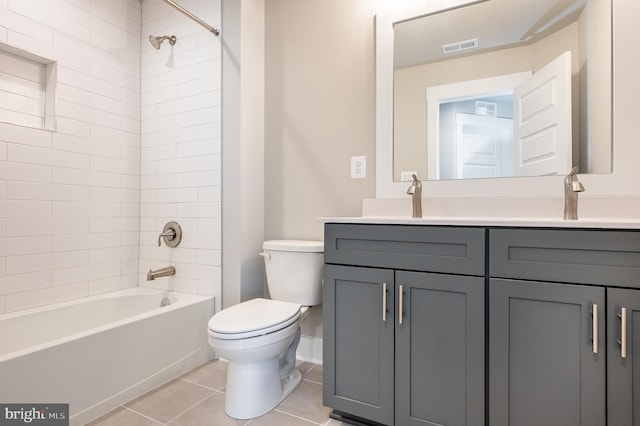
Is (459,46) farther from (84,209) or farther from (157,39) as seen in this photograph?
(84,209)

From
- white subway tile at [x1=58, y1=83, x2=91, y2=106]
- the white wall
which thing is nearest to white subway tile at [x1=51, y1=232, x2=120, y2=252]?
the white wall

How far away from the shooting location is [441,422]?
1.20 m

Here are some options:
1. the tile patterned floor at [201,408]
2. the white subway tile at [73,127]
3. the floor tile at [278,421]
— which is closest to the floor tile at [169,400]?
the tile patterned floor at [201,408]

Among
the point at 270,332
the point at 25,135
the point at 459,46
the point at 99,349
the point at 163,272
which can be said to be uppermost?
the point at 459,46

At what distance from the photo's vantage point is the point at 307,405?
1.57 metres

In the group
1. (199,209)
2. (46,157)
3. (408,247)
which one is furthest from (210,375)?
(46,157)

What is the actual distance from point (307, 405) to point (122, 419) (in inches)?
32.9

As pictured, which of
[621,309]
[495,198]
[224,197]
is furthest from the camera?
[224,197]

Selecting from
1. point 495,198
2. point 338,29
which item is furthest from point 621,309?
point 338,29

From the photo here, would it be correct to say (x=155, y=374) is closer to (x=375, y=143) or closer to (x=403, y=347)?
(x=403, y=347)

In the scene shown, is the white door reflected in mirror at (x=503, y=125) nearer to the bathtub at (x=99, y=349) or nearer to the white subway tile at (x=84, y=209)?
the bathtub at (x=99, y=349)

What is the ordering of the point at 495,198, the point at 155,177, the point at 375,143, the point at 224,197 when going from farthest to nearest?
the point at 155,177 → the point at 224,197 → the point at 375,143 → the point at 495,198

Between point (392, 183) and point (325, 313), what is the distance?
31.5 inches

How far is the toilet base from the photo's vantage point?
147 cm
